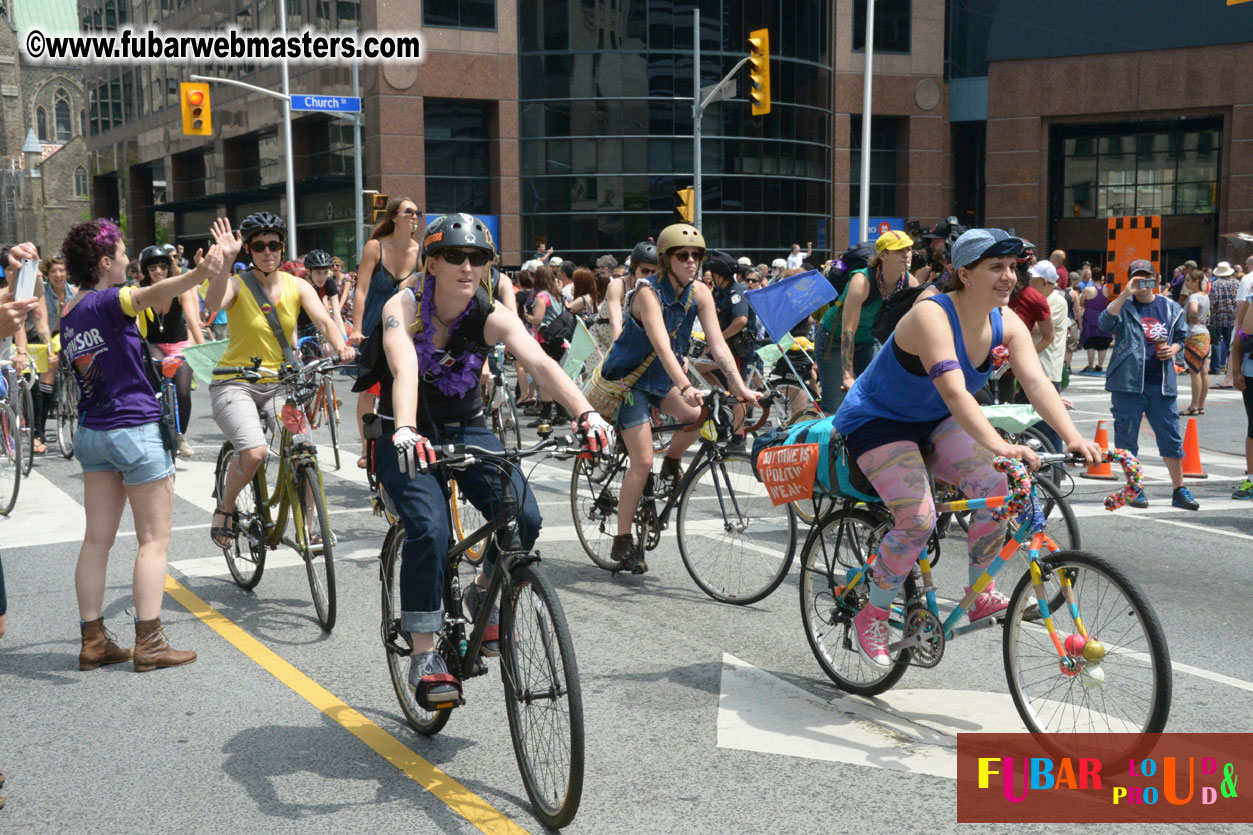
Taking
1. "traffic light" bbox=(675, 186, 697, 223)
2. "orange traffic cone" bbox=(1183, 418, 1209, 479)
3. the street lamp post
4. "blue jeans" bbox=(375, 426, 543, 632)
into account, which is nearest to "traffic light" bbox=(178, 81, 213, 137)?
"traffic light" bbox=(675, 186, 697, 223)

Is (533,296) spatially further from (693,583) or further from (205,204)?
(205,204)

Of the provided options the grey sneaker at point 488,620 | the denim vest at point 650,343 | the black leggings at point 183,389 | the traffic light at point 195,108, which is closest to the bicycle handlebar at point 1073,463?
the grey sneaker at point 488,620

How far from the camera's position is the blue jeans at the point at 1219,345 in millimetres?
21172

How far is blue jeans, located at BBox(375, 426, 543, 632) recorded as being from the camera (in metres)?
4.15

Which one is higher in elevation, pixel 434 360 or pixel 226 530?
pixel 434 360

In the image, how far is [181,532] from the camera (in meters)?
8.49

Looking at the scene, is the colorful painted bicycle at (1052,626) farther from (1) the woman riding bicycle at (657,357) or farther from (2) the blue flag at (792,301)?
(2) the blue flag at (792,301)

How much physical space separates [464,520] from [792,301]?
3.16m

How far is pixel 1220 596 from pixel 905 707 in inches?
111

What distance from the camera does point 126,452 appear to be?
17.6 ft

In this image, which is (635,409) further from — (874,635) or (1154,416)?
(1154,416)

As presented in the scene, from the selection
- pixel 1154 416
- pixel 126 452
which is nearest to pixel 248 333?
pixel 126 452

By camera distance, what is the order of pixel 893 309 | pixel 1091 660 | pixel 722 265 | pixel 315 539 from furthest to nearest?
pixel 722 265, pixel 893 309, pixel 315 539, pixel 1091 660

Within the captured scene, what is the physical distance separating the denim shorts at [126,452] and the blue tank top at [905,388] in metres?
3.04
